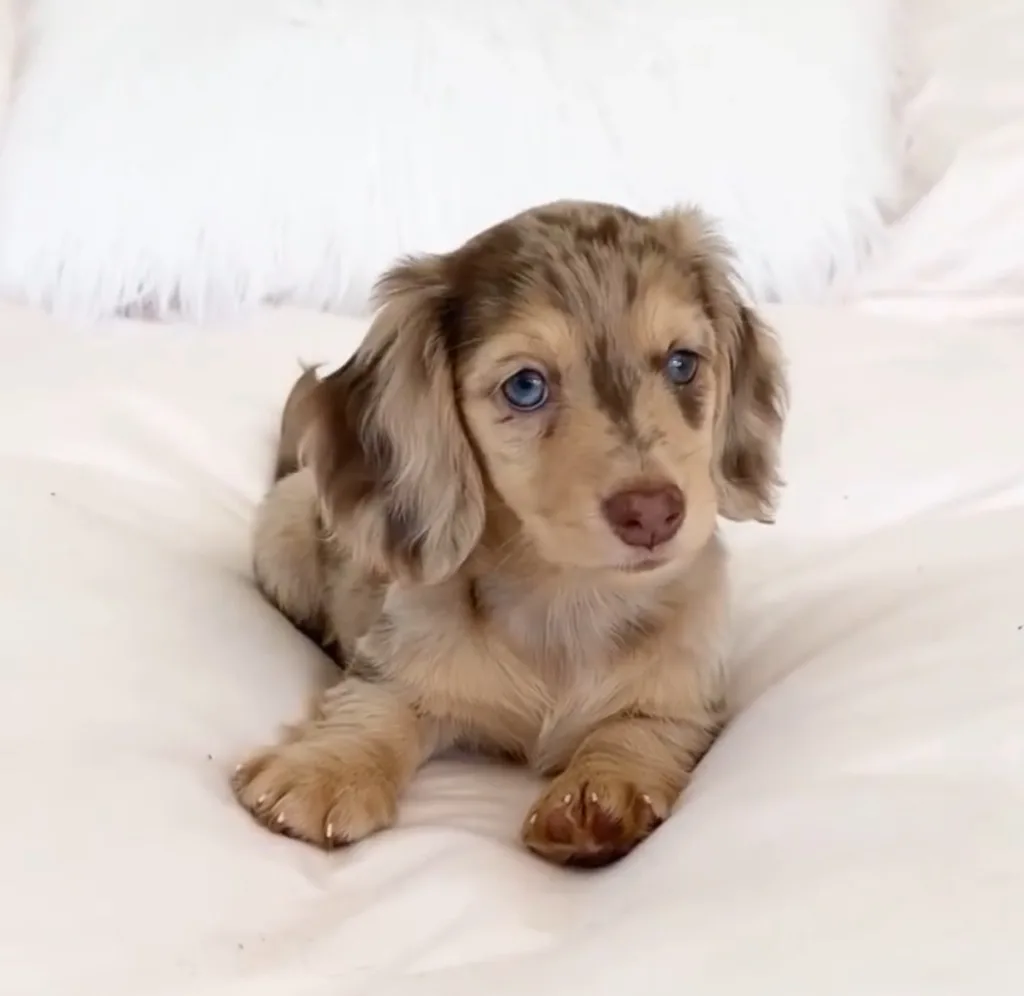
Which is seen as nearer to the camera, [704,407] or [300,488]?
[704,407]

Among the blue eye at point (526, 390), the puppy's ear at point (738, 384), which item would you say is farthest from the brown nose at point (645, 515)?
the puppy's ear at point (738, 384)

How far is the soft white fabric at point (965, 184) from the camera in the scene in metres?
2.13

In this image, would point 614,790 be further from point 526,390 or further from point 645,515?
point 526,390

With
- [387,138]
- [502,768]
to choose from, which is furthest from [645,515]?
[387,138]

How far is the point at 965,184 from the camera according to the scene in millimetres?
2188

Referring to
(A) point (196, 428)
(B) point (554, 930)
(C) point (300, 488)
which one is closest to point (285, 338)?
(A) point (196, 428)

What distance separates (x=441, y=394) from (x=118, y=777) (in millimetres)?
446

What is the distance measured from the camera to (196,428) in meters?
1.77

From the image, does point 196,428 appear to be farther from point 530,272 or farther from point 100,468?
point 530,272

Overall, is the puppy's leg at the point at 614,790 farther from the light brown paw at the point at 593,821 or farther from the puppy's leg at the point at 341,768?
the puppy's leg at the point at 341,768

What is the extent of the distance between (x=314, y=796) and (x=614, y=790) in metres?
0.23

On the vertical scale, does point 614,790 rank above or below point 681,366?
below

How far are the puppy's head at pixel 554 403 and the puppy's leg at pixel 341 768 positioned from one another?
0.42 feet

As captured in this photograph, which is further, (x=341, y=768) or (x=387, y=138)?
(x=387, y=138)
